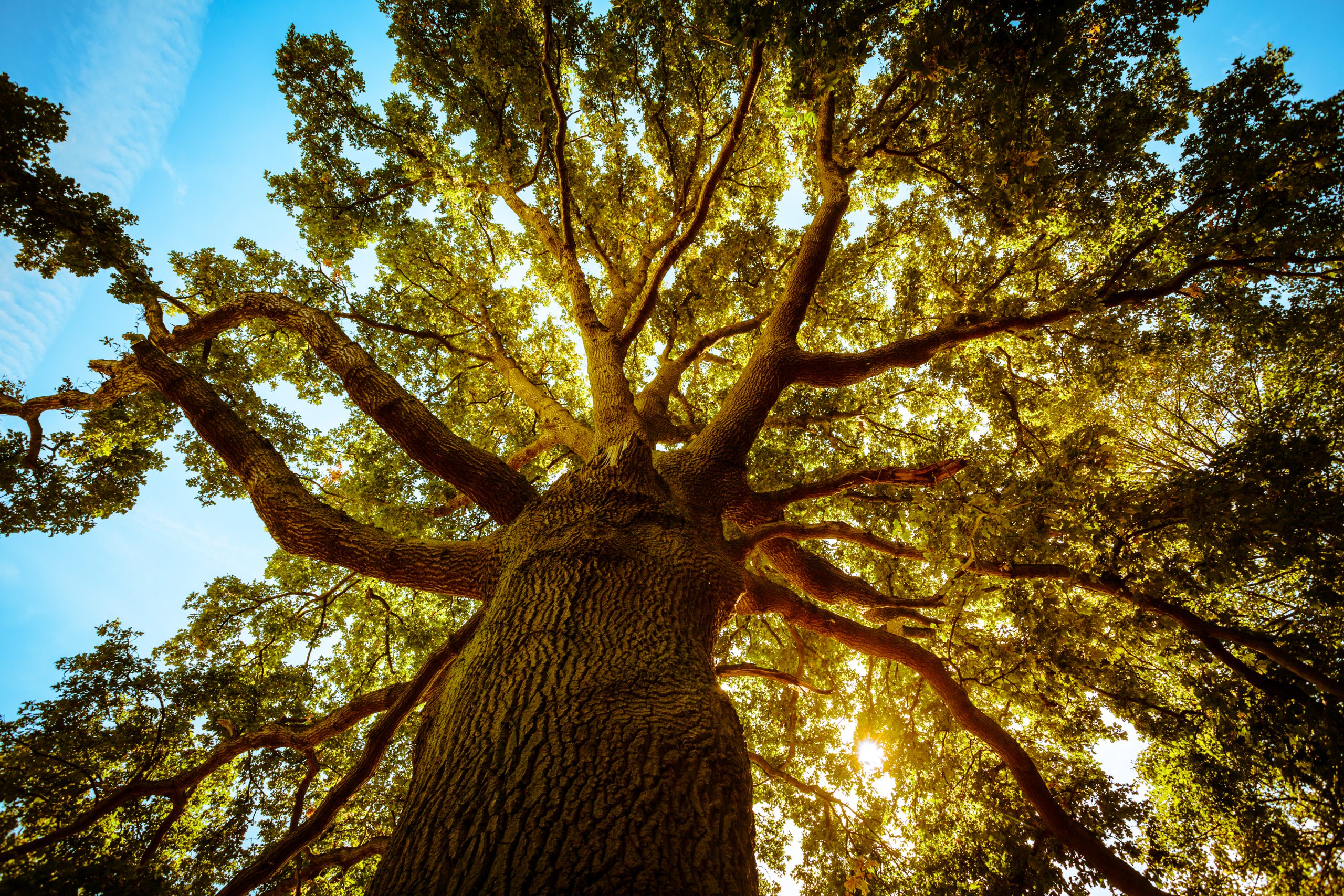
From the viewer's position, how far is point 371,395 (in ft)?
13.5

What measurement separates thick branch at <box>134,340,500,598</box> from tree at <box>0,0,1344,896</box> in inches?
1.6

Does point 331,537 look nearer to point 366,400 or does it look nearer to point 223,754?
point 366,400

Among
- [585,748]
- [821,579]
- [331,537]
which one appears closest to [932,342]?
[821,579]

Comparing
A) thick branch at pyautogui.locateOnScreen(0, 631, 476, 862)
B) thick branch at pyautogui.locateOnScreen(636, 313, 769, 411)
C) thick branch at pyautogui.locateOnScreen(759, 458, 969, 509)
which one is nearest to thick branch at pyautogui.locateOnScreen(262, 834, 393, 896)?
thick branch at pyautogui.locateOnScreen(0, 631, 476, 862)

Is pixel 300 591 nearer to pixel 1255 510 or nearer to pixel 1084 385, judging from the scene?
pixel 1255 510

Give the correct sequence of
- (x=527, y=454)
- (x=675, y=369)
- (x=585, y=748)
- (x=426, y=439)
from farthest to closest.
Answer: (x=527, y=454)
(x=675, y=369)
(x=426, y=439)
(x=585, y=748)

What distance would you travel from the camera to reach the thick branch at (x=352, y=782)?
10.0ft

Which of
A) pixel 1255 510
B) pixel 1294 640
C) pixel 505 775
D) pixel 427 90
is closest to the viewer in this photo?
pixel 505 775

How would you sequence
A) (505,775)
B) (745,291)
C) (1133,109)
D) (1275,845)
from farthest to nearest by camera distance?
(745,291)
(1133,109)
(1275,845)
(505,775)

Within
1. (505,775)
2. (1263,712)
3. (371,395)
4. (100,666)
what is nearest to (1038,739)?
(1263,712)

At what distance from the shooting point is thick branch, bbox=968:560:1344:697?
13.4 feet

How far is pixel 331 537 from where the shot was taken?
3.64m

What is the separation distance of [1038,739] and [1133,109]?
26.4 feet

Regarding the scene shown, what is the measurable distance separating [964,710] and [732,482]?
9.00ft
